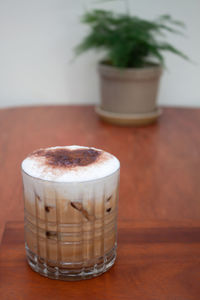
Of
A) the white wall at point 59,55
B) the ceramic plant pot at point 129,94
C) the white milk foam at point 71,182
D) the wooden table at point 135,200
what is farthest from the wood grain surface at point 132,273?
the white wall at point 59,55

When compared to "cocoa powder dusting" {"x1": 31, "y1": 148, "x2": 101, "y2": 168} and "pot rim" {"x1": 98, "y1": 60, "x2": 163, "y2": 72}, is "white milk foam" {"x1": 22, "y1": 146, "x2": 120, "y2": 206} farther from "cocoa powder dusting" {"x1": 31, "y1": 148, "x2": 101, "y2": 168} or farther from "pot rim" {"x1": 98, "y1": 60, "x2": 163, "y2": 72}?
"pot rim" {"x1": 98, "y1": 60, "x2": 163, "y2": 72}

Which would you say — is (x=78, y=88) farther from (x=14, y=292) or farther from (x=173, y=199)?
(x=14, y=292)

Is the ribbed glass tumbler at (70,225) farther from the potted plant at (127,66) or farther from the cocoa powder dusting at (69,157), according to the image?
the potted plant at (127,66)

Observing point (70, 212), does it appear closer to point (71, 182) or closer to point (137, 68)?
point (71, 182)

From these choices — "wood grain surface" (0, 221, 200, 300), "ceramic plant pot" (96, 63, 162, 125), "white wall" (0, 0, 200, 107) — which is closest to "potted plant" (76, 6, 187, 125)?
"ceramic plant pot" (96, 63, 162, 125)

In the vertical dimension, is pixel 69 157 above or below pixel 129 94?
above

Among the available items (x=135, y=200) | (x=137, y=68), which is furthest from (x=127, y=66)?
(x=135, y=200)

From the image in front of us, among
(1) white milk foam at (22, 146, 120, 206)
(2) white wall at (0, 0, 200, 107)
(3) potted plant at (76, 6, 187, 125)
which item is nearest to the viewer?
(1) white milk foam at (22, 146, 120, 206)
